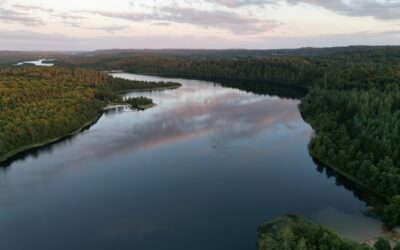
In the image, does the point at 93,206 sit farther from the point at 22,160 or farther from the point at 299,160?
the point at 299,160

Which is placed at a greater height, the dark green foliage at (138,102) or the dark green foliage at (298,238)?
the dark green foliage at (138,102)

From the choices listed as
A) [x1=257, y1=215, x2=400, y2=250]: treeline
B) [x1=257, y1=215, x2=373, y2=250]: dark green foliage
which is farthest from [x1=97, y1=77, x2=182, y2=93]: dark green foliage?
[x1=257, y1=215, x2=400, y2=250]: treeline

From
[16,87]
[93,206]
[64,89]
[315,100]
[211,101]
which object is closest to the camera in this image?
[93,206]

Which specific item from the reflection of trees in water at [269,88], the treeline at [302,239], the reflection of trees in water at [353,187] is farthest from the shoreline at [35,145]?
the reflection of trees in water at [269,88]

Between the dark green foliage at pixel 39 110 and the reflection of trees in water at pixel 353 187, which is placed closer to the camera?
the reflection of trees in water at pixel 353 187

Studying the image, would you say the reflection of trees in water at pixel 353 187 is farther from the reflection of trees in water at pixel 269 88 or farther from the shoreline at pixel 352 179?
the reflection of trees in water at pixel 269 88

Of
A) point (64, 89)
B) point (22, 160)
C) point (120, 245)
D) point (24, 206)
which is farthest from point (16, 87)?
point (120, 245)

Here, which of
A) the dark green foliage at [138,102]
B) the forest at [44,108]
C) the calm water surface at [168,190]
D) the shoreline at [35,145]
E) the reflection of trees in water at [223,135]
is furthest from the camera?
the dark green foliage at [138,102]
